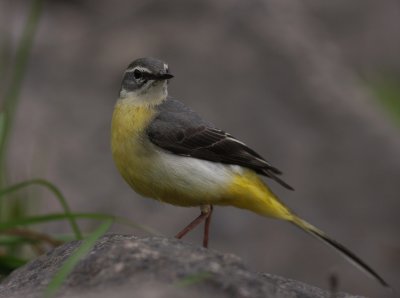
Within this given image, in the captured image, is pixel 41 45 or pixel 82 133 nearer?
pixel 82 133

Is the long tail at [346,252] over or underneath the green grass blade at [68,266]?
over

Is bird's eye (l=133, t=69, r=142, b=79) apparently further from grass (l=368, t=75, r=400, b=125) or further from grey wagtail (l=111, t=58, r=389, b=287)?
grass (l=368, t=75, r=400, b=125)

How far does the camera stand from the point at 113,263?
465cm

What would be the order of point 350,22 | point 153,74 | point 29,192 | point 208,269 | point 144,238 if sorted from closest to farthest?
point 208,269 → point 144,238 → point 153,74 → point 29,192 → point 350,22

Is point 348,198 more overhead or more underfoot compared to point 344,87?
more underfoot

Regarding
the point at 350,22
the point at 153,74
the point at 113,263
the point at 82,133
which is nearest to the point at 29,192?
the point at 153,74

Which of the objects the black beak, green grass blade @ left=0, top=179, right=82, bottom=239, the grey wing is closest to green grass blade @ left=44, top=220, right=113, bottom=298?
green grass blade @ left=0, top=179, right=82, bottom=239

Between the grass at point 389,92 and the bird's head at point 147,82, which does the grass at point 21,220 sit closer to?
the bird's head at point 147,82

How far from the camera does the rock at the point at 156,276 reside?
4.23 m

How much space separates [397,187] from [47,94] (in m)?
4.59

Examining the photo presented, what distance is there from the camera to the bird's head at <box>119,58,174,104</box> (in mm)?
6875

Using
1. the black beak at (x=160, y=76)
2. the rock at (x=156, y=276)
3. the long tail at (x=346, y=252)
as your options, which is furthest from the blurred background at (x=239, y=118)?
the rock at (x=156, y=276)

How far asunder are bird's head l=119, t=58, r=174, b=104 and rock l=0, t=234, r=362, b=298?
2.01m

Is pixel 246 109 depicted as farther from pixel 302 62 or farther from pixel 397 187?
pixel 397 187
